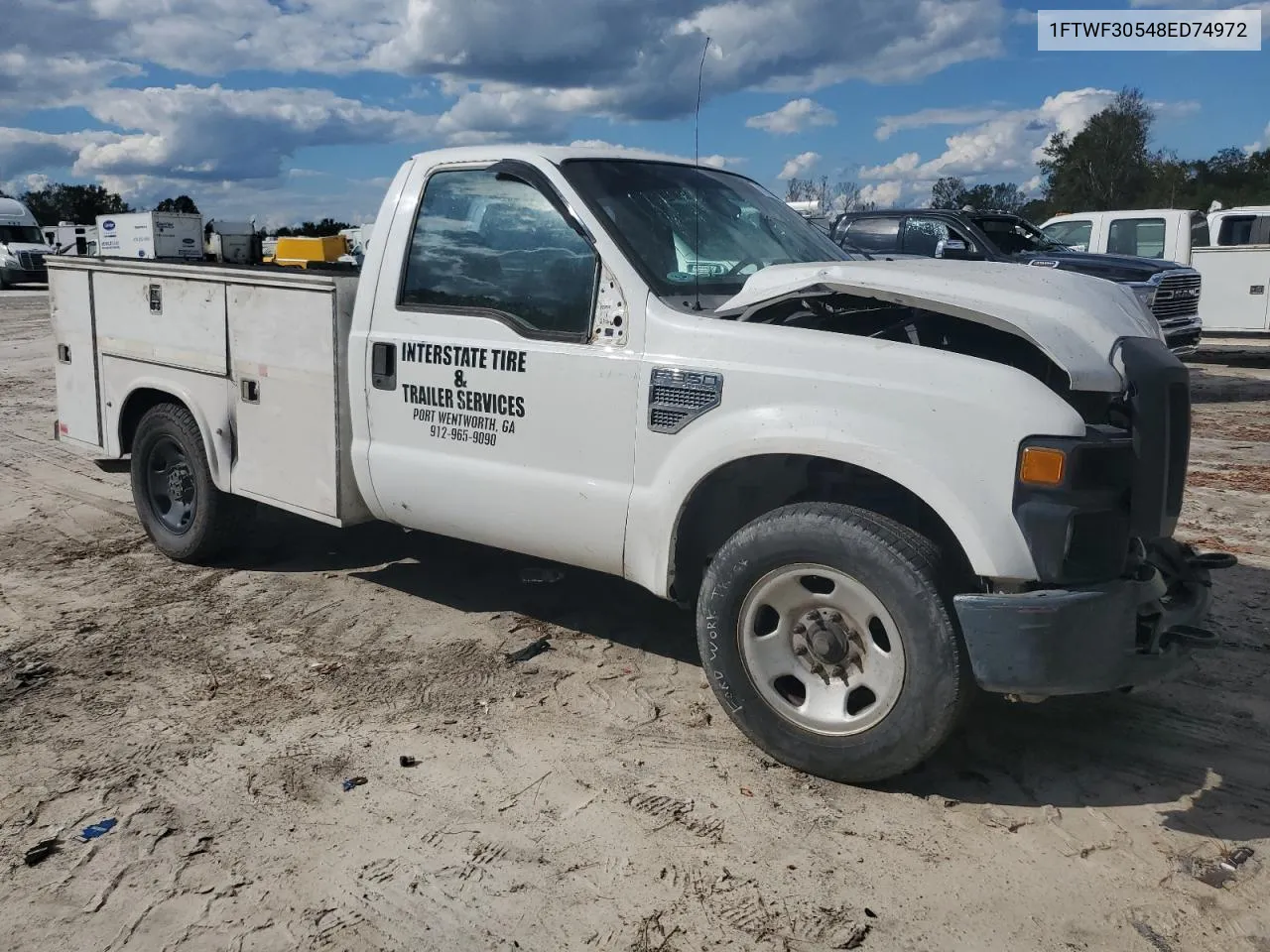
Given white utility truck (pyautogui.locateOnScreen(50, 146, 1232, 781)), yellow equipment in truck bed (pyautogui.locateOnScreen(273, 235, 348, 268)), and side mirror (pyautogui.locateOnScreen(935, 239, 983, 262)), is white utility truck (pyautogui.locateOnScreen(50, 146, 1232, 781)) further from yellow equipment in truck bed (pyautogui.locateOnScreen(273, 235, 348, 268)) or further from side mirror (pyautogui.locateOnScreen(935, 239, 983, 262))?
side mirror (pyautogui.locateOnScreen(935, 239, 983, 262))

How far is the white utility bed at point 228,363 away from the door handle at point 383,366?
0.20m

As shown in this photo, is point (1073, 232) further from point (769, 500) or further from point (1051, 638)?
point (1051, 638)

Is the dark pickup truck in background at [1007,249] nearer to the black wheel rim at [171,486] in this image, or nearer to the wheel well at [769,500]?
the black wheel rim at [171,486]

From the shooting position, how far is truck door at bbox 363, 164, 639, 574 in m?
4.10

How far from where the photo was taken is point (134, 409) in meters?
6.21

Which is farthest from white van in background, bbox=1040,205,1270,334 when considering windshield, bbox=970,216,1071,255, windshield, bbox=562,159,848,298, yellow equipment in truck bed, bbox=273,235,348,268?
yellow equipment in truck bed, bbox=273,235,348,268

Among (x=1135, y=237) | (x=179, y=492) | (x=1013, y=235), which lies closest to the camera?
(x=179, y=492)

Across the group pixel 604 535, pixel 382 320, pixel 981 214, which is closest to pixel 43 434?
pixel 382 320

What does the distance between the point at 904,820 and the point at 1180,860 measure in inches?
30.6

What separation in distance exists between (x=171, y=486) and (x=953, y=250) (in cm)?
876

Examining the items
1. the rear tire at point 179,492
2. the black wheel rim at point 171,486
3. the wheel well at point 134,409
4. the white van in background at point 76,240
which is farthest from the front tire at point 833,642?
the white van in background at point 76,240

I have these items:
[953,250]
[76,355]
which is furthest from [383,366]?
[953,250]

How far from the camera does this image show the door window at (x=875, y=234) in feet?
42.2

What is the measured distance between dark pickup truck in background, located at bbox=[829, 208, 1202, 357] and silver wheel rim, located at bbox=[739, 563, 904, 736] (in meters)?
9.11
